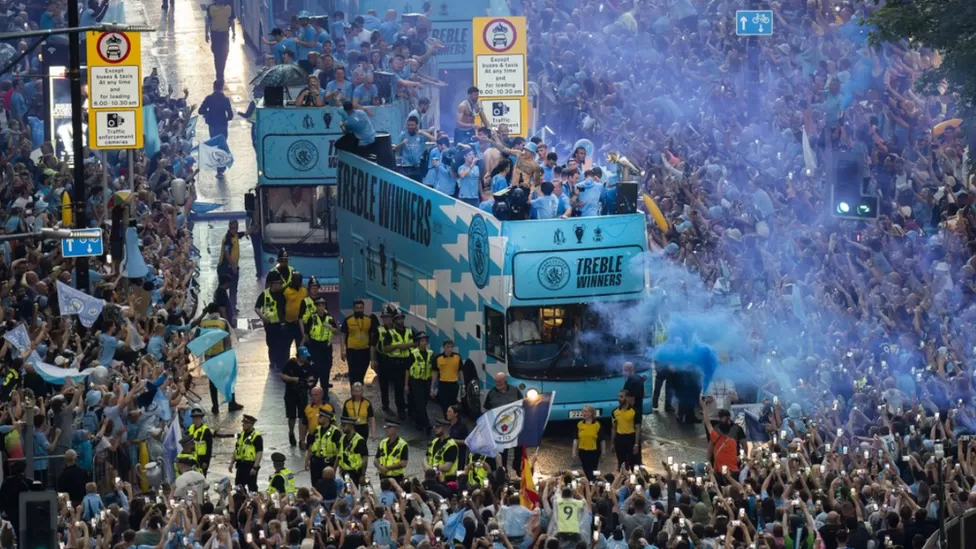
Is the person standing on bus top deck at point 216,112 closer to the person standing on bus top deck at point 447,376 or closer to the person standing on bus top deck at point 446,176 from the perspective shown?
the person standing on bus top deck at point 446,176

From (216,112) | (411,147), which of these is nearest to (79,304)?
(411,147)

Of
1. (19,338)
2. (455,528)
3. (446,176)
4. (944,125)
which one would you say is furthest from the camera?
(944,125)

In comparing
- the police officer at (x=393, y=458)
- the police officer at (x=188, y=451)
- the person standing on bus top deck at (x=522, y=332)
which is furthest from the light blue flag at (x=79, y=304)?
the person standing on bus top deck at (x=522, y=332)

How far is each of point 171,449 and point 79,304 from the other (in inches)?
91.1

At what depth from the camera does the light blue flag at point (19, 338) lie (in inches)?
900

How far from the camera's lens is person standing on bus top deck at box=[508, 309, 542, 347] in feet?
86.8

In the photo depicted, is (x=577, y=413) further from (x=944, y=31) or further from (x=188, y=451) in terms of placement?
(x=944, y=31)

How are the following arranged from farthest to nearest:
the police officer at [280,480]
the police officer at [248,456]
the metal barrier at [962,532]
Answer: the police officer at [248,456] < the police officer at [280,480] < the metal barrier at [962,532]

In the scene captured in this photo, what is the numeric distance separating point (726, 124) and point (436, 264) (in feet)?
37.4

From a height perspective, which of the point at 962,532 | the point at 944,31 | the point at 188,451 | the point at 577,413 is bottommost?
the point at 577,413

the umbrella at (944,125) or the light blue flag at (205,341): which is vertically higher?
the umbrella at (944,125)

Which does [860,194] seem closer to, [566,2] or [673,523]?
[673,523]

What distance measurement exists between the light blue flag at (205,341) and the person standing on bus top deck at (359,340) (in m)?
2.57

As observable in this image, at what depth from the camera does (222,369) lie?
2691 cm
